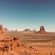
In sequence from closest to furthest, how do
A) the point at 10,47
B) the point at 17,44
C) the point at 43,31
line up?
the point at 10,47, the point at 17,44, the point at 43,31

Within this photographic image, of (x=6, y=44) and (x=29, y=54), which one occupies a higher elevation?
(x=6, y=44)

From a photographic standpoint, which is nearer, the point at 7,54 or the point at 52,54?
the point at 7,54

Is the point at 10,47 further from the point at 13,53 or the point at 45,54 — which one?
the point at 45,54

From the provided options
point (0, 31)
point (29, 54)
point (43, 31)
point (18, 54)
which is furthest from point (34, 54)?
point (43, 31)

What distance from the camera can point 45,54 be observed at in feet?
133

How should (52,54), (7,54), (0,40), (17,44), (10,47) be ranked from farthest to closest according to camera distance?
(52,54)
(17,44)
(0,40)
(10,47)
(7,54)

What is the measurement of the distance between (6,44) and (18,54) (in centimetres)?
311

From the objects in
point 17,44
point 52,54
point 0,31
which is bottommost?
point 52,54

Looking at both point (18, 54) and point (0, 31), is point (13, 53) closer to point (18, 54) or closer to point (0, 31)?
point (18, 54)

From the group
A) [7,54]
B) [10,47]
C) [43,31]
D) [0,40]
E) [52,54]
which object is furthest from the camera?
[43,31]

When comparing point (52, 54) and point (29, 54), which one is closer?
point (29, 54)

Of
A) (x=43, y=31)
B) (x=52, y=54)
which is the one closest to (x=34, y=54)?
(x=52, y=54)

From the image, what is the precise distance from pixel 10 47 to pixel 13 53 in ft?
5.26

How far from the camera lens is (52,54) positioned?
1657 inches
